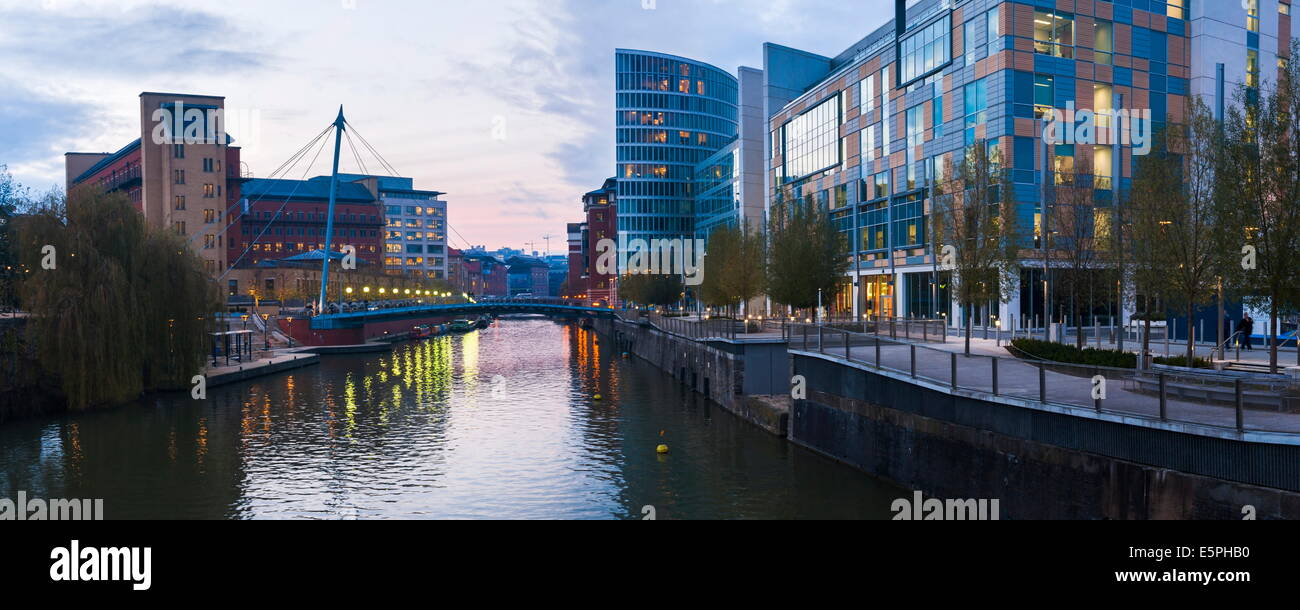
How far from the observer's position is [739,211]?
90438 millimetres

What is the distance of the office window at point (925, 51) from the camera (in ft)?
159

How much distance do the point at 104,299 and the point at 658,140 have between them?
101017 mm

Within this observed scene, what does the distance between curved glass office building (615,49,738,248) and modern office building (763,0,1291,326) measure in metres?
69.8

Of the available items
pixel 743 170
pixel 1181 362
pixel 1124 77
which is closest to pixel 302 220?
pixel 743 170

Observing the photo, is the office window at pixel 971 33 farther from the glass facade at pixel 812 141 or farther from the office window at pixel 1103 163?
the glass facade at pixel 812 141

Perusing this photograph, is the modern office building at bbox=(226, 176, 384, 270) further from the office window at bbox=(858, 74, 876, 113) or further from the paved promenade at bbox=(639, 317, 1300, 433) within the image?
the paved promenade at bbox=(639, 317, 1300, 433)

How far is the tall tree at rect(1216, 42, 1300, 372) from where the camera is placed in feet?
56.3

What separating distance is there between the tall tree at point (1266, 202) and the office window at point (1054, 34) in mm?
27283

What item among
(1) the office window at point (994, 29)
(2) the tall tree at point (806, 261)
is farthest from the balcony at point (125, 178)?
(1) the office window at point (994, 29)

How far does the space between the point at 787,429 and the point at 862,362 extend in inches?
256

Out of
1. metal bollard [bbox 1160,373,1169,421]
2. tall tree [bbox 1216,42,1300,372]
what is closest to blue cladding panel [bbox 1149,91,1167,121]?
tall tree [bbox 1216,42,1300,372]

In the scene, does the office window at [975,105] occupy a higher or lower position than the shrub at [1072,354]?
higher
